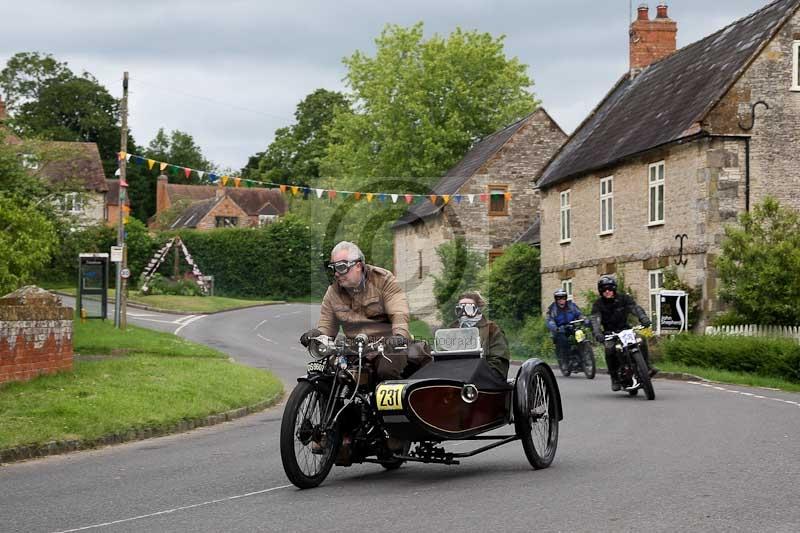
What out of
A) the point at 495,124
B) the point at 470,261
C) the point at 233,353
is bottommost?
the point at 233,353

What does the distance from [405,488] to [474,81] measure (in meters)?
57.0

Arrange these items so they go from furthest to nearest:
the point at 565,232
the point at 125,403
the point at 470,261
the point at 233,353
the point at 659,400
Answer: the point at 470,261 < the point at 565,232 < the point at 233,353 < the point at 659,400 < the point at 125,403

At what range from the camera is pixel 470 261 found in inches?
1996

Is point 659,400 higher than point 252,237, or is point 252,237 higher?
point 252,237

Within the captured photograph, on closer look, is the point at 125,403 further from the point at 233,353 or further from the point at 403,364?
the point at 233,353

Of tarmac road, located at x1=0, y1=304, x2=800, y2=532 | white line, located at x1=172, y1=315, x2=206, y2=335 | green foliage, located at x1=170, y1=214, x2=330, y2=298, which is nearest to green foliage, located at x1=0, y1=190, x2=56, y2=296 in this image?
tarmac road, located at x1=0, y1=304, x2=800, y2=532

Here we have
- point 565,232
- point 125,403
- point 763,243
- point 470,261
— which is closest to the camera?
point 125,403

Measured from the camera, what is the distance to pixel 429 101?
2517 inches

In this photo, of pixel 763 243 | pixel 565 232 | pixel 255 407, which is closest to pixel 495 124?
pixel 565 232

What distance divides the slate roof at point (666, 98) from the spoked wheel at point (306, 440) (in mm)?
23058

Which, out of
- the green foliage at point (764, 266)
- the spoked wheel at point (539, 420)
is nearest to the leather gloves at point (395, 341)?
the spoked wheel at point (539, 420)

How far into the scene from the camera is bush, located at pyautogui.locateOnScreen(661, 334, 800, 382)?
2378 centimetres

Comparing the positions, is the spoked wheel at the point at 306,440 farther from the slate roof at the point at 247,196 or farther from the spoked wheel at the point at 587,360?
the slate roof at the point at 247,196

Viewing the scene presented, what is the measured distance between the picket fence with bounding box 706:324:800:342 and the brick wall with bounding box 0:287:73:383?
15.6 meters
